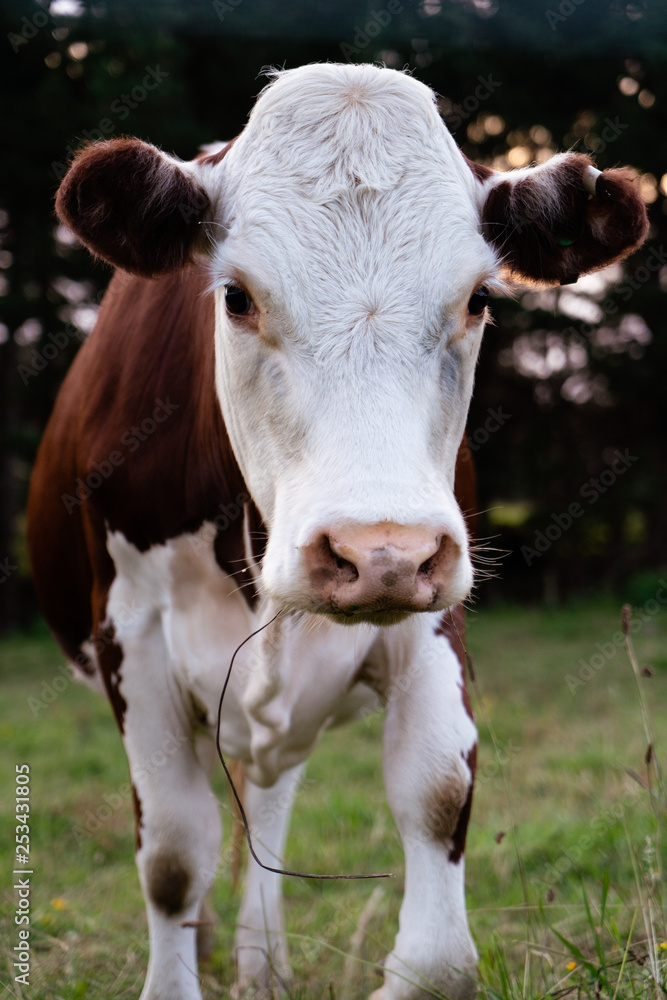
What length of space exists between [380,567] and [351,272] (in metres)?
0.60

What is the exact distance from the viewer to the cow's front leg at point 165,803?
8.56 ft

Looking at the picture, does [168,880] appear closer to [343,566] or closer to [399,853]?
[343,566]

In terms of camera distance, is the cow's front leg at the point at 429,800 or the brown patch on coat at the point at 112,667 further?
the brown patch on coat at the point at 112,667

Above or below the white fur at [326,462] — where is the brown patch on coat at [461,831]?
below

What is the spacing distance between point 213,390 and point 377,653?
2.51ft

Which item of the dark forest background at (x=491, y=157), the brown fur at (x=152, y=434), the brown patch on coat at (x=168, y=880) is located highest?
the brown fur at (x=152, y=434)

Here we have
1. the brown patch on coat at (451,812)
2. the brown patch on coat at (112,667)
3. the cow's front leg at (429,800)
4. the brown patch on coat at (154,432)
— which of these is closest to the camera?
the cow's front leg at (429,800)

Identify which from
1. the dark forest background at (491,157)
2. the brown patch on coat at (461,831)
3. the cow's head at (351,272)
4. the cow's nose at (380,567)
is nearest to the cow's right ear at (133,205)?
the cow's head at (351,272)

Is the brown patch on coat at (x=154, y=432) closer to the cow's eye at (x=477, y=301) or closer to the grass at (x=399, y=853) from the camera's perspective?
the cow's eye at (x=477, y=301)

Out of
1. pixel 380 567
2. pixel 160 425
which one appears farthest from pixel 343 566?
pixel 160 425

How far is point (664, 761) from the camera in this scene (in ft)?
15.8

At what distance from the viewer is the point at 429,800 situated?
2.27 metres

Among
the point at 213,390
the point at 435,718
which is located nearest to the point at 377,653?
the point at 435,718

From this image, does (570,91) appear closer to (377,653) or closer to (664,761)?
(664,761)
